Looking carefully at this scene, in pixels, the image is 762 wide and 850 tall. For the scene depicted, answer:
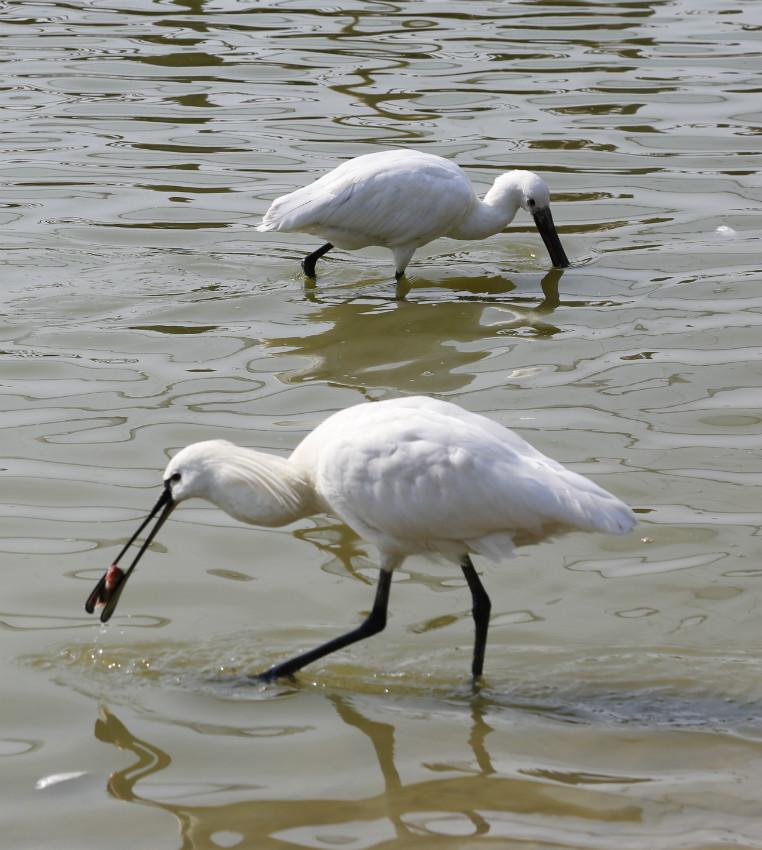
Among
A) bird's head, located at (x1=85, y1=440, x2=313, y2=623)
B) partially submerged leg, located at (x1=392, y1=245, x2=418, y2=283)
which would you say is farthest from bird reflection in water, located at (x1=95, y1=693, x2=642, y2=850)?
partially submerged leg, located at (x1=392, y1=245, x2=418, y2=283)

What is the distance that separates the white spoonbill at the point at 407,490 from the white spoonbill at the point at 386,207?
177 inches

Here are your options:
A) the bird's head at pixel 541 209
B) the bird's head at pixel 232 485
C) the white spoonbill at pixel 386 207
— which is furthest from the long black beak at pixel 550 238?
the bird's head at pixel 232 485

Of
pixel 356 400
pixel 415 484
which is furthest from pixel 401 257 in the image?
pixel 415 484

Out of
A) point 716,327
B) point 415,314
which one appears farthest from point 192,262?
point 716,327

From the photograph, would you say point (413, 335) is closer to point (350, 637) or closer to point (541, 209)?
point (541, 209)

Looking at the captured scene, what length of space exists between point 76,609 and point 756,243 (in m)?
6.32

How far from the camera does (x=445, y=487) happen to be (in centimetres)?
550

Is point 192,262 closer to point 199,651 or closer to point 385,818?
point 199,651

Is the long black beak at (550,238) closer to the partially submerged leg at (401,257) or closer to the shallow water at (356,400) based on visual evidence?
the shallow water at (356,400)

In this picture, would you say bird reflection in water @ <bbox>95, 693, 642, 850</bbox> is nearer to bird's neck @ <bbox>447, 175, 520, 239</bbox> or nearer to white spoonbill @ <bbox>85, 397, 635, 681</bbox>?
white spoonbill @ <bbox>85, 397, 635, 681</bbox>

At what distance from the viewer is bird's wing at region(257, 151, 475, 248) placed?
10172mm

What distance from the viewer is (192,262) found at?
35.1 ft

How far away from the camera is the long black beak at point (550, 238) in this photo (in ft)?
36.1

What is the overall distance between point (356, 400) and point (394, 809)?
12.1ft
